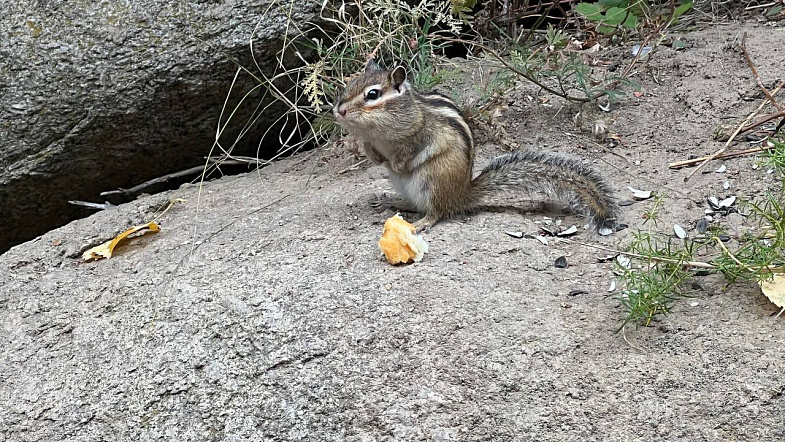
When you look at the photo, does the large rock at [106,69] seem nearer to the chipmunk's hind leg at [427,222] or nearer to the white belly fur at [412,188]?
the white belly fur at [412,188]

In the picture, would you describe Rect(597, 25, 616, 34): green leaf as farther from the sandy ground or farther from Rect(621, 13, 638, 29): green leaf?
the sandy ground

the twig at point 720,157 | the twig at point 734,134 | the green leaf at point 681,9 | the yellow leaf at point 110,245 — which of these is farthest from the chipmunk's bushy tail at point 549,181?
the green leaf at point 681,9

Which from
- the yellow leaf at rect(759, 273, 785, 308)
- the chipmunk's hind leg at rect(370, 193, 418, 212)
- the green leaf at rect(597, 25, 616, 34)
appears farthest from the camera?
the green leaf at rect(597, 25, 616, 34)

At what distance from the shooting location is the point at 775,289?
2.53m

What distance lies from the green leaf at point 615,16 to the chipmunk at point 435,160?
1606 millimetres

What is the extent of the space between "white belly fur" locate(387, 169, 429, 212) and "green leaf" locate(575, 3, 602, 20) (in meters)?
1.86

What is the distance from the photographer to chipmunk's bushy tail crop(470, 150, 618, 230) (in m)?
3.45

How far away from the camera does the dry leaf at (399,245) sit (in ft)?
9.99

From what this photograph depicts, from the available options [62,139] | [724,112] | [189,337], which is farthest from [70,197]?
[724,112]

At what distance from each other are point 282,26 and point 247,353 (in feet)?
7.71

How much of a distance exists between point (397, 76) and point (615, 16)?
1979 mm

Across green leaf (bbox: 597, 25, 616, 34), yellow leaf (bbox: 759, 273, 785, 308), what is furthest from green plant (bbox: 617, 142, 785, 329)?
green leaf (bbox: 597, 25, 616, 34)

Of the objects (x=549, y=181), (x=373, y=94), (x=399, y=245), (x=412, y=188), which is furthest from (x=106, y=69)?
(x=549, y=181)

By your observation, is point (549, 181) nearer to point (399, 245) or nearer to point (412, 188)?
point (412, 188)
